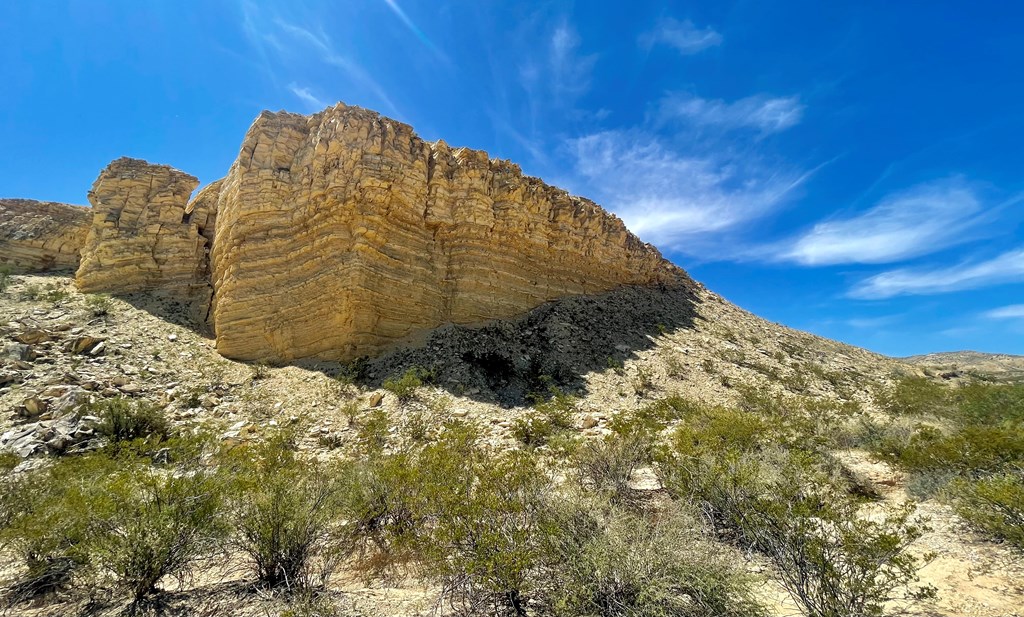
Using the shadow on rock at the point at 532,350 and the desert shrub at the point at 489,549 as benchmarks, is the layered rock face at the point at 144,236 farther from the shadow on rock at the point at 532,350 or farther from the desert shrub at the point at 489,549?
the desert shrub at the point at 489,549

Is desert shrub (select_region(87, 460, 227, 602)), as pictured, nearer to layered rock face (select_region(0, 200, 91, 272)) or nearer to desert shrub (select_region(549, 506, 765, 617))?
desert shrub (select_region(549, 506, 765, 617))

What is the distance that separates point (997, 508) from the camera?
17.7 feet

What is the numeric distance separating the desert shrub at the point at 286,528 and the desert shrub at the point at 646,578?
3.15m

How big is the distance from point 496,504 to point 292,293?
1447cm

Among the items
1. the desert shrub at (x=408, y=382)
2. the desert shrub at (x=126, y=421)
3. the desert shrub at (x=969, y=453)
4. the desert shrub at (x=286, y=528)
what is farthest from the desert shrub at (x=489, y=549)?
the desert shrub at (x=126, y=421)

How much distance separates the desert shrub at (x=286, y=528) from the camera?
16.7 ft

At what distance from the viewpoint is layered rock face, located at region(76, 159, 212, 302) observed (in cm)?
1956

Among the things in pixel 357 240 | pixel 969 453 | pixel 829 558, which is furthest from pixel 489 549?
pixel 357 240

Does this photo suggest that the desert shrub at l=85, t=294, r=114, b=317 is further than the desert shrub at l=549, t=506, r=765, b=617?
Yes

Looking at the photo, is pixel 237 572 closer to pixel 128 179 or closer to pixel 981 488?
pixel 981 488

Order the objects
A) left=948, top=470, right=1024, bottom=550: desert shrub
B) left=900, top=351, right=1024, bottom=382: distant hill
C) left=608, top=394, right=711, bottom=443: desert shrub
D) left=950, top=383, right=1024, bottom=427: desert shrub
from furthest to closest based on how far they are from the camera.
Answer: left=900, top=351, right=1024, bottom=382: distant hill
left=950, top=383, right=1024, bottom=427: desert shrub
left=608, top=394, right=711, bottom=443: desert shrub
left=948, top=470, right=1024, bottom=550: desert shrub

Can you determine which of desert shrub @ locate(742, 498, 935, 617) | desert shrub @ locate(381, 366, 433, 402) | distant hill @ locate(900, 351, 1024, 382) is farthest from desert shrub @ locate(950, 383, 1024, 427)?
distant hill @ locate(900, 351, 1024, 382)

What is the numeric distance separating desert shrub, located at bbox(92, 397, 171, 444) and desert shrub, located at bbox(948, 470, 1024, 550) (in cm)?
1529

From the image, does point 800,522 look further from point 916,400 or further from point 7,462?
point 916,400
